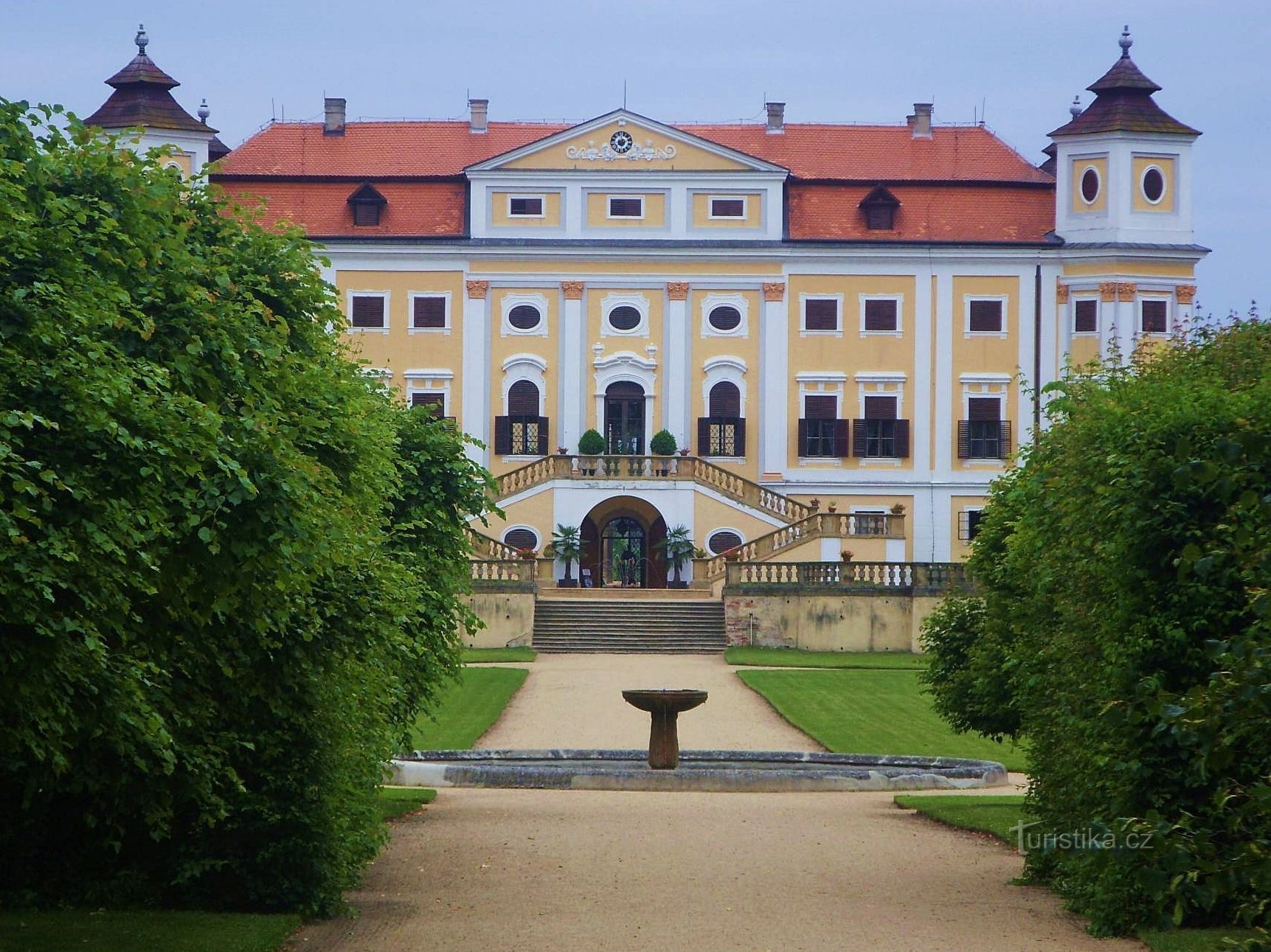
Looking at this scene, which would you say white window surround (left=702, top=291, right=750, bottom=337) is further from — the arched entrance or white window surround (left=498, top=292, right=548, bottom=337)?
the arched entrance

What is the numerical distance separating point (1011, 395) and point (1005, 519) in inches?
1508

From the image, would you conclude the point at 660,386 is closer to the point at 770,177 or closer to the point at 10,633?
the point at 770,177

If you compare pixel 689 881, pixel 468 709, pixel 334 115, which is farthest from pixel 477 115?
pixel 689 881

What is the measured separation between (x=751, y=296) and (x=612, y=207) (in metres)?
4.70

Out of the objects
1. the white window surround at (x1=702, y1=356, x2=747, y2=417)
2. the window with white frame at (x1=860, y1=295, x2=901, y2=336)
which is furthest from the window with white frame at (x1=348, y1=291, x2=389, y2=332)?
the window with white frame at (x1=860, y1=295, x2=901, y2=336)

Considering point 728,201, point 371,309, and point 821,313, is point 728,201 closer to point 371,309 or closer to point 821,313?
point 821,313

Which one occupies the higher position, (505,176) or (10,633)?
(505,176)

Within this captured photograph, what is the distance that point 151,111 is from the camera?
53.6 meters

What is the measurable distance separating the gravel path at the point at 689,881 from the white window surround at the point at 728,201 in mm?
35013

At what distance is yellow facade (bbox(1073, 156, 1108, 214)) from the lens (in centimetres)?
5534

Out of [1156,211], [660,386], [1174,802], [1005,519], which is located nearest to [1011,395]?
[1156,211]

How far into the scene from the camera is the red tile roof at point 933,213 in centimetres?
5638

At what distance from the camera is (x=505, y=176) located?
2190 inches

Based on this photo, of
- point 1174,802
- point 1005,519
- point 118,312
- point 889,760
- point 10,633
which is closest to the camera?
point 10,633
